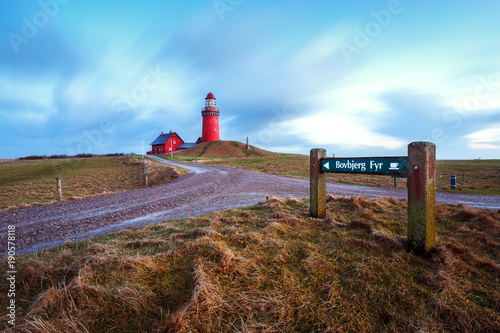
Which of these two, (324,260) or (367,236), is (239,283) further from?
(367,236)

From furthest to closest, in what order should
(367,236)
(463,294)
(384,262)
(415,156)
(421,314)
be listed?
(367,236), (415,156), (384,262), (463,294), (421,314)

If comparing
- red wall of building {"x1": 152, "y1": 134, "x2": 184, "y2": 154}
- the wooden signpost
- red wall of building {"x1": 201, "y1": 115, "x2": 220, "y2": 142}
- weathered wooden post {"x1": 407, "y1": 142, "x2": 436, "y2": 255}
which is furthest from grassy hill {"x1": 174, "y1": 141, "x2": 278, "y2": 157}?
weathered wooden post {"x1": 407, "y1": 142, "x2": 436, "y2": 255}

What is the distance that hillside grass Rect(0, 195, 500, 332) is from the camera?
2219 millimetres

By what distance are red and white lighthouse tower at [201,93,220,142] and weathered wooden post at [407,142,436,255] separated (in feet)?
249

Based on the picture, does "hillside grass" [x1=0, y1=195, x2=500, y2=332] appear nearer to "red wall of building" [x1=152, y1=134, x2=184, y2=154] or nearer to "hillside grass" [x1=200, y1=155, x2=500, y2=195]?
"hillside grass" [x1=200, y1=155, x2=500, y2=195]

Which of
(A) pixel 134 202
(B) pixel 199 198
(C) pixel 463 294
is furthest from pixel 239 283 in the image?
(A) pixel 134 202

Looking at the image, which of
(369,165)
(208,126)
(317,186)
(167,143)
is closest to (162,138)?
(167,143)

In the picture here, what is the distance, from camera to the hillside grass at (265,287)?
2219mm

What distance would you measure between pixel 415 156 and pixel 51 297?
541cm

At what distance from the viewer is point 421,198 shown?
3.77 m

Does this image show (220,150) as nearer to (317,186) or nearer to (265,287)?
(317,186)

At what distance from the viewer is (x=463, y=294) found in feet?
8.59

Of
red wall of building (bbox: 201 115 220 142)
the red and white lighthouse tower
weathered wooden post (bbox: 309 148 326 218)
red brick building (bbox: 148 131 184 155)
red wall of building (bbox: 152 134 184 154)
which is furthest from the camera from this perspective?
red brick building (bbox: 148 131 184 155)

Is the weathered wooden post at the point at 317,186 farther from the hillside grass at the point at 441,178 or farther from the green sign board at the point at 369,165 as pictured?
the hillside grass at the point at 441,178
